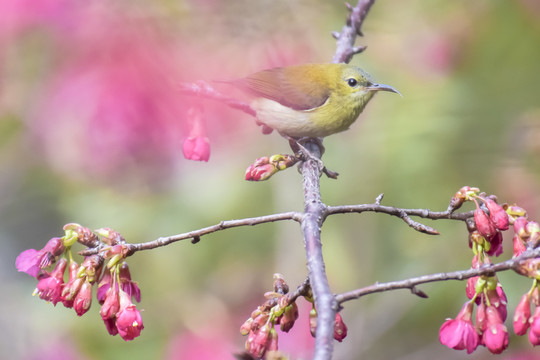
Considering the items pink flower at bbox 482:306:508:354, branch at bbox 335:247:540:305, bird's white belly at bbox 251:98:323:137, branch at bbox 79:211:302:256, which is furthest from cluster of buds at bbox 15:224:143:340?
bird's white belly at bbox 251:98:323:137

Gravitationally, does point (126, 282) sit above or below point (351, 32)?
below

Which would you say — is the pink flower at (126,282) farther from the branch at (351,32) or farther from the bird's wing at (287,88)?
the branch at (351,32)

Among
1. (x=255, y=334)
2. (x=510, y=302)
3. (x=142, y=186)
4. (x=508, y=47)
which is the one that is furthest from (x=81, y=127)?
(x=508, y=47)

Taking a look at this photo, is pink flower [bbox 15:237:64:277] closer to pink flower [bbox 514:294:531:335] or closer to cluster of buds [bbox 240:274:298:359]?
cluster of buds [bbox 240:274:298:359]

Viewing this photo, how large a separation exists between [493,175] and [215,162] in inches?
65.3

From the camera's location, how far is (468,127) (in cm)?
397

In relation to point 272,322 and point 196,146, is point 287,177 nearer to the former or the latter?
point 196,146

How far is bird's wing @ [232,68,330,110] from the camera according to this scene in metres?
2.86

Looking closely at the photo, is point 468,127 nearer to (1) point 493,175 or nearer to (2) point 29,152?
(1) point 493,175

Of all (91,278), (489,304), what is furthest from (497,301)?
(91,278)

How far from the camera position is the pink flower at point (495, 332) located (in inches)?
61.3

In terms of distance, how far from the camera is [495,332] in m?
1.56

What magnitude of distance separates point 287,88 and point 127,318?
1.57 metres

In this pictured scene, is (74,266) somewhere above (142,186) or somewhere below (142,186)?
above
